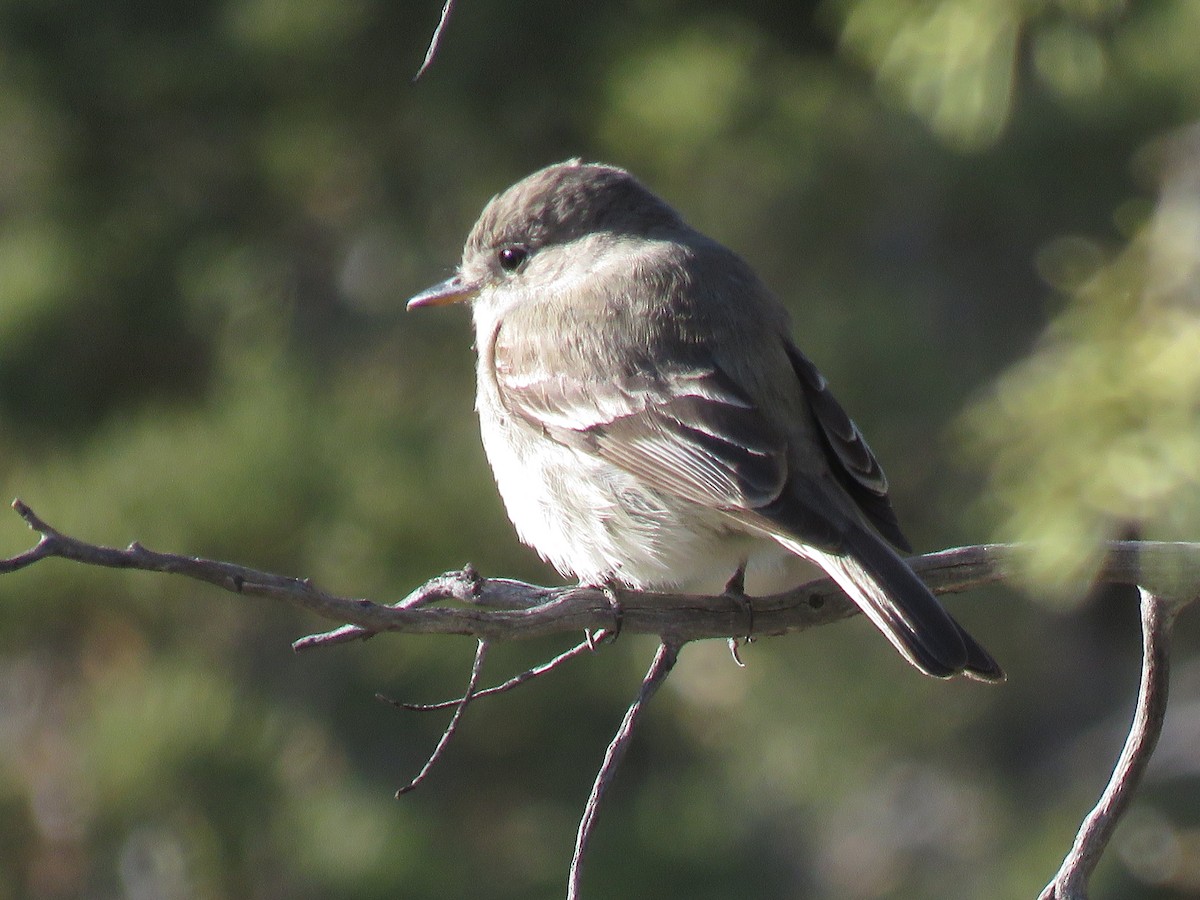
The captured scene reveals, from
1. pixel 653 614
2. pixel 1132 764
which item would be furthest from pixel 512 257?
pixel 1132 764

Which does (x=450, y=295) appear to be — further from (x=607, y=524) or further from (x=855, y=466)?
(x=855, y=466)

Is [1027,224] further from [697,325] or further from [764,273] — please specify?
[697,325]

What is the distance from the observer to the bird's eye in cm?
364

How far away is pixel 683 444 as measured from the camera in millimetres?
2799

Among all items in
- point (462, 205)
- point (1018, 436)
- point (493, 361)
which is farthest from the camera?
point (462, 205)

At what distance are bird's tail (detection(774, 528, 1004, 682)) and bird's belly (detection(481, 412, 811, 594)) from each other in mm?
377

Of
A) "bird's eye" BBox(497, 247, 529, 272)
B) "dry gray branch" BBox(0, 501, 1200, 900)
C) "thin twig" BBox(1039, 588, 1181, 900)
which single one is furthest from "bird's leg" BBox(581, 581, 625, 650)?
"bird's eye" BBox(497, 247, 529, 272)

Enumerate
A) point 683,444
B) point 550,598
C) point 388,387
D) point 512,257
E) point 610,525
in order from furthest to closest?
point 388,387
point 512,257
point 610,525
point 683,444
point 550,598

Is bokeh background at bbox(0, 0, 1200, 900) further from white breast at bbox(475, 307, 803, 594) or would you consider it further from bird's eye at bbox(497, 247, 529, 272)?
white breast at bbox(475, 307, 803, 594)

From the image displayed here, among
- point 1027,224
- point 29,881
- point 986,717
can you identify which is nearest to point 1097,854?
point 29,881

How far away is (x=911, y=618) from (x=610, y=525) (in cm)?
71

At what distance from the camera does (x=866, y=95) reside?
5.58 metres

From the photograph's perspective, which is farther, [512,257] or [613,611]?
[512,257]

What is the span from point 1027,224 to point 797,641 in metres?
1.91
